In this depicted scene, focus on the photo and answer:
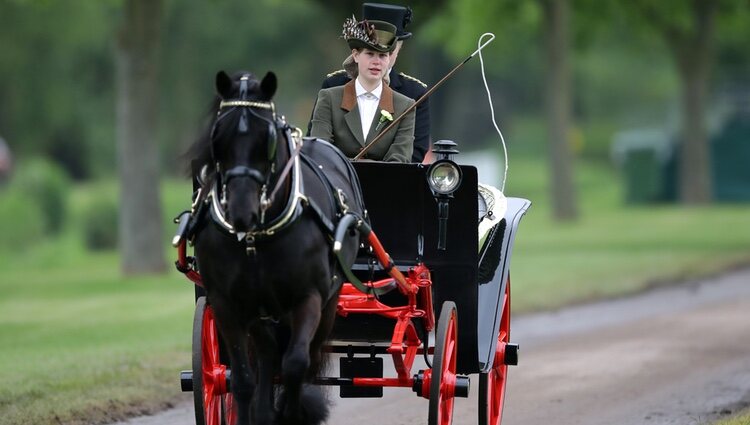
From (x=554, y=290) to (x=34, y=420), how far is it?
900 cm

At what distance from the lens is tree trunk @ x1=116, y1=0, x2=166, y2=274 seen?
18.0 meters

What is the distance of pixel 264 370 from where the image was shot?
21.1 feet

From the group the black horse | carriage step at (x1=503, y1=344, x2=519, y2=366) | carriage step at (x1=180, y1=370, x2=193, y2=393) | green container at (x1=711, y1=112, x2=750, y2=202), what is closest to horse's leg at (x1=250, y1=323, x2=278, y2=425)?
the black horse

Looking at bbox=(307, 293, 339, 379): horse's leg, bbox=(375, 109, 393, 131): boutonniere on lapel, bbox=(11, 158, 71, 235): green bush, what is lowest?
bbox=(307, 293, 339, 379): horse's leg

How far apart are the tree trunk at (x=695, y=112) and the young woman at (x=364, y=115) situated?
78.7ft

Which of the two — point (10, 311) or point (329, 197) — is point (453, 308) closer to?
point (329, 197)

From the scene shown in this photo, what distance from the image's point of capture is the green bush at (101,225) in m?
25.1

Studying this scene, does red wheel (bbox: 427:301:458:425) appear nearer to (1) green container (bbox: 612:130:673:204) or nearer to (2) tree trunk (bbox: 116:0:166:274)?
(2) tree trunk (bbox: 116:0:166:274)

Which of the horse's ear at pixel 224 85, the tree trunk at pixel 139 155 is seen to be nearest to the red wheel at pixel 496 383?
the horse's ear at pixel 224 85

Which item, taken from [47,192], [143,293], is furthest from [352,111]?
[47,192]

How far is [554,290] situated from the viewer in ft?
53.2

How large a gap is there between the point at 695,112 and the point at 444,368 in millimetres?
26115

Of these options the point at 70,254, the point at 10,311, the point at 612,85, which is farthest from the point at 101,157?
the point at 10,311

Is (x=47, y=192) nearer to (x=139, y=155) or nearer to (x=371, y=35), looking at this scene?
(x=139, y=155)
